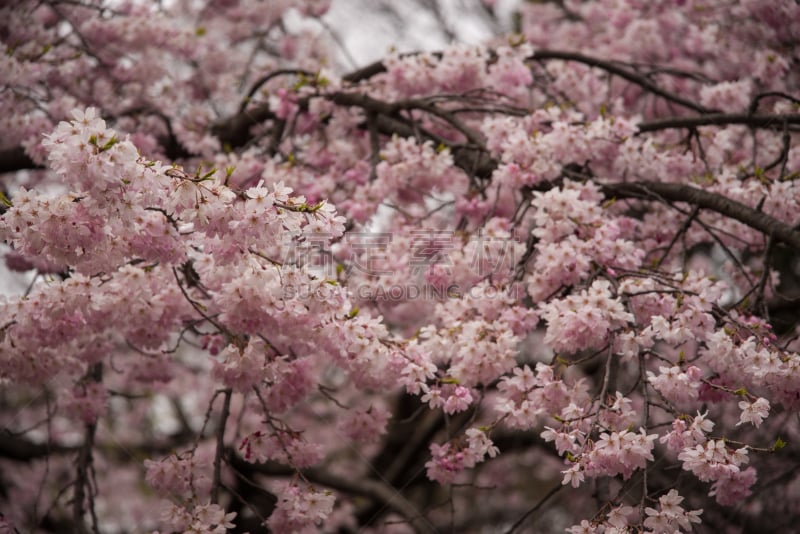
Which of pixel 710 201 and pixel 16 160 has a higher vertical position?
pixel 16 160

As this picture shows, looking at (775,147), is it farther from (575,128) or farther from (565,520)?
(565,520)

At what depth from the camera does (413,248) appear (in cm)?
340

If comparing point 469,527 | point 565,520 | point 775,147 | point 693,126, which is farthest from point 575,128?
point 565,520

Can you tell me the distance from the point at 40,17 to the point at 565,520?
24.3 feet

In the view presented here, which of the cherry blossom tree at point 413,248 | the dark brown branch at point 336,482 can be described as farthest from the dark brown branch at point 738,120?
the dark brown branch at point 336,482

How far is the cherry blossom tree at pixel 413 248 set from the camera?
2309mm

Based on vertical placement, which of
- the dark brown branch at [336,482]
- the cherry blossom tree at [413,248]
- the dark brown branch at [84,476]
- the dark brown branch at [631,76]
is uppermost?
the dark brown branch at [631,76]

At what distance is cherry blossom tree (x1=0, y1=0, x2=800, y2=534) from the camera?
7.57 ft

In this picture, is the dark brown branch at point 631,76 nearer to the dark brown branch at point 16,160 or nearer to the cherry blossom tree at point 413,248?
the cherry blossom tree at point 413,248

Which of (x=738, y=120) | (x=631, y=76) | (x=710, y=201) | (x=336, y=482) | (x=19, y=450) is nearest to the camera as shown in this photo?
(x=710, y=201)

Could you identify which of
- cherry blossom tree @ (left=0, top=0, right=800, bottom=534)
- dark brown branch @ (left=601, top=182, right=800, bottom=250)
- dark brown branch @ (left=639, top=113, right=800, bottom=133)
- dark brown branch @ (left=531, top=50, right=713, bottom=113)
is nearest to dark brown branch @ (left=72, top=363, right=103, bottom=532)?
cherry blossom tree @ (left=0, top=0, right=800, bottom=534)

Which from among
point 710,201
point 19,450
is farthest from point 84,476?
point 710,201

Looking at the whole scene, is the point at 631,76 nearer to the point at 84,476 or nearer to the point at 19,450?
the point at 84,476

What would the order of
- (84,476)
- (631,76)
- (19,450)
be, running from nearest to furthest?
(84,476) < (631,76) < (19,450)
